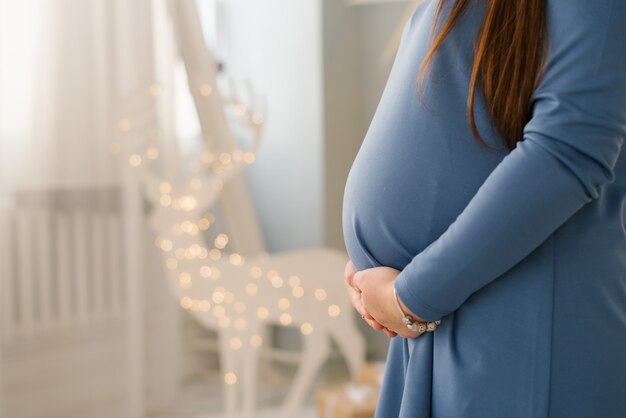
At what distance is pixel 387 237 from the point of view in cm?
79

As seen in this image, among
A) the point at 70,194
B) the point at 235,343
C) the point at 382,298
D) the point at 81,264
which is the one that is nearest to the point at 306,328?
the point at 235,343

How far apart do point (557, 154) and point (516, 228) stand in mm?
71

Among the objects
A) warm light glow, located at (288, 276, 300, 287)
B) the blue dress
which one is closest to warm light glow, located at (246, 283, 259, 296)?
warm light glow, located at (288, 276, 300, 287)

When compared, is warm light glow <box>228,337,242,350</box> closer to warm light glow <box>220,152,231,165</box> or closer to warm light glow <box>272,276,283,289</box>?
warm light glow <box>272,276,283,289</box>

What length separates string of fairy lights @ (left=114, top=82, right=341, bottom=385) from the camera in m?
2.01

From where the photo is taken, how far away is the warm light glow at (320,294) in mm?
2166

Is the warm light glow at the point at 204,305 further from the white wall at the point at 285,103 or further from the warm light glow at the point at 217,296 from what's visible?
the white wall at the point at 285,103

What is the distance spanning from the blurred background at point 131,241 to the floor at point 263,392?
0.04 feet

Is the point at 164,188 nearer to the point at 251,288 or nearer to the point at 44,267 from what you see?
the point at 251,288

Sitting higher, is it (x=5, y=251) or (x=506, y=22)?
(x=506, y=22)

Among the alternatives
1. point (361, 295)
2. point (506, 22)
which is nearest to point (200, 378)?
point (361, 295)

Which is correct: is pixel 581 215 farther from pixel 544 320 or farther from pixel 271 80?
pixel 271 80

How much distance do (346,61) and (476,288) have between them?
7.91ft

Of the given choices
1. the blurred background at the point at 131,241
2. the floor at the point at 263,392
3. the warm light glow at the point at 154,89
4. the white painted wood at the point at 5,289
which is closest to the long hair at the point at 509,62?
the blurred background at the point at 131,241
